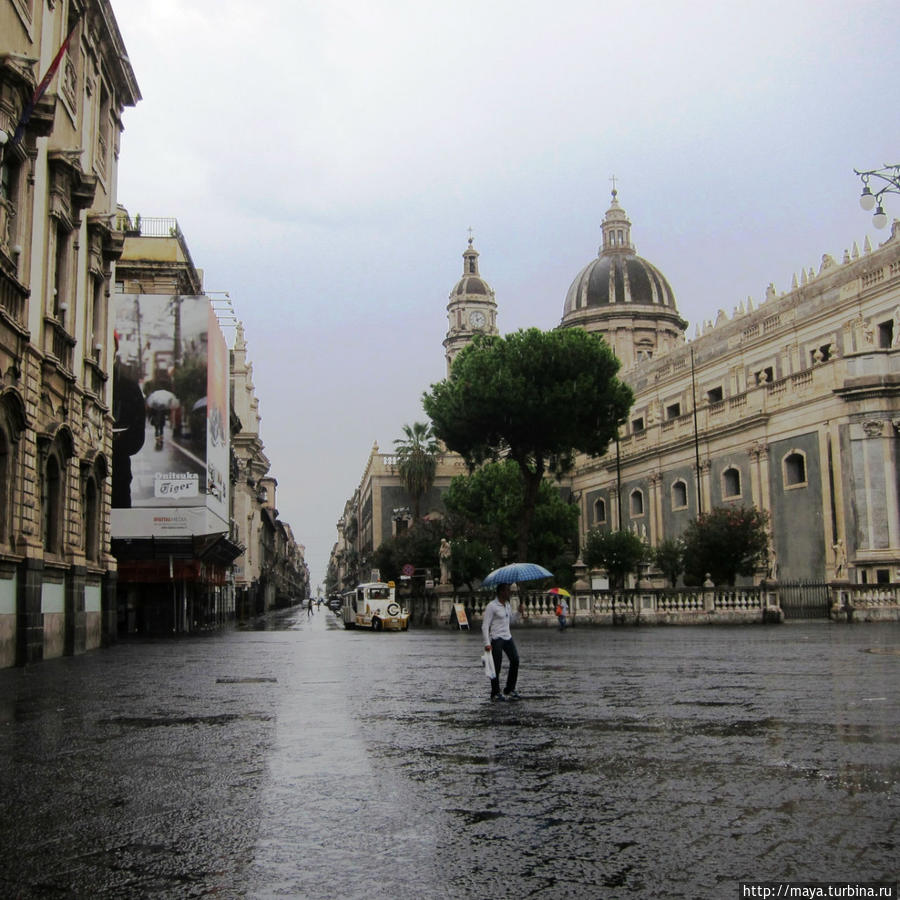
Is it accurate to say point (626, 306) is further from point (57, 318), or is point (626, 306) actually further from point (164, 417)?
point (57, 318)

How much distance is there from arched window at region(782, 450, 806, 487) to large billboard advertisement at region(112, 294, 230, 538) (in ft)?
84.2

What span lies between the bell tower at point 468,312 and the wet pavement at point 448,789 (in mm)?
99348

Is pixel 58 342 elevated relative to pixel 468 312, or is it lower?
lower

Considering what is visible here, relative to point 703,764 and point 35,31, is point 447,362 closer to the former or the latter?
point 35,31

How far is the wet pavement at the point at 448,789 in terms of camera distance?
4684 mm

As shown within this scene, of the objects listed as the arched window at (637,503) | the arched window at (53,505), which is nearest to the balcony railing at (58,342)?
the arched window at (53,505)

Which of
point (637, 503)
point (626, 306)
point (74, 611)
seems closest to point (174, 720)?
point (74, 611)

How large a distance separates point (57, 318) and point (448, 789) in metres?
17.2

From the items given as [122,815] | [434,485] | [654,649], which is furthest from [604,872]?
[434,485]

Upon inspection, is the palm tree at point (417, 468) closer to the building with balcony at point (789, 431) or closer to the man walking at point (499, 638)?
the building with balcony at point (789, 431)

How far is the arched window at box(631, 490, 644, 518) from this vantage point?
62881mm

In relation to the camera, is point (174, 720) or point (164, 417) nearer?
point (174, 720)

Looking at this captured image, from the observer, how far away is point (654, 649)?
22.8m

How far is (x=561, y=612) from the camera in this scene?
3656cm
